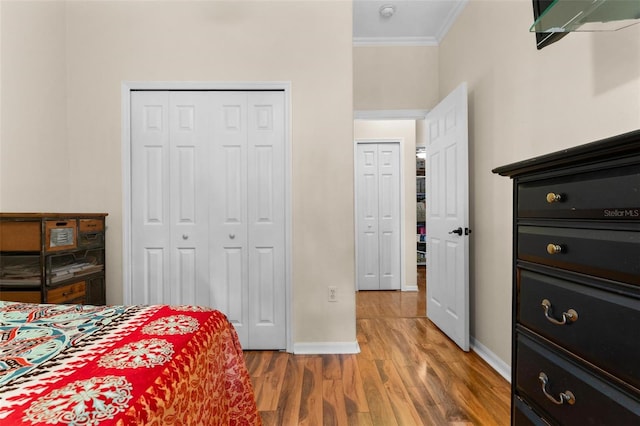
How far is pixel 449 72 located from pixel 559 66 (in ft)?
5.01

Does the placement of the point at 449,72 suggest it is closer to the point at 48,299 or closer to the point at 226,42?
the point at 226,42

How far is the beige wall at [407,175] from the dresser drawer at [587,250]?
12.2 ft

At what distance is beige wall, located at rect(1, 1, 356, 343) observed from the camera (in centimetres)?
A: 258

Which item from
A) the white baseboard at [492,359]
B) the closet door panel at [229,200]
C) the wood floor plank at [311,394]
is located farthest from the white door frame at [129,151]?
the white baseboard at [492,359]

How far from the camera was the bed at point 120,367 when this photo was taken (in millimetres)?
610

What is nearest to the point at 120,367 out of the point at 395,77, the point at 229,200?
the point at 229,200

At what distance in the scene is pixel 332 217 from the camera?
8.54 ft

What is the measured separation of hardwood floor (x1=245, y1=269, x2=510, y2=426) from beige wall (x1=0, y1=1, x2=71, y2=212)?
1971 mm

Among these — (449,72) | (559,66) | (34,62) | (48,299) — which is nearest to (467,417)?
(559,66)

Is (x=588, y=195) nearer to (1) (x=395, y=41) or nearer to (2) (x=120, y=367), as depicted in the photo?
(2) (x=120, y=367)

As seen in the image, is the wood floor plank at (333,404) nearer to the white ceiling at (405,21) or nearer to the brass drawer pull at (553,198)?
the brass drawer pull at (553,198)

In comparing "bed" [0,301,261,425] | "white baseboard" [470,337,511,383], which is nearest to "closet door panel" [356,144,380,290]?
"white baseboard" [470,337,511,383]

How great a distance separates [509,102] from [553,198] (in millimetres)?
1568

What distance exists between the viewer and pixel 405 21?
10.3 feet
